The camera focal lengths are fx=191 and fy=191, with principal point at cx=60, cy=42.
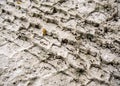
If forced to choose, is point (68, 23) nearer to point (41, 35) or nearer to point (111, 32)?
point (41, 35)

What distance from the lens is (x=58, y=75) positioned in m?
1.49

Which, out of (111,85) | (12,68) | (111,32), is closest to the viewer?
(111,85)

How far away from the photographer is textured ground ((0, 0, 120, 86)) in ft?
4.83

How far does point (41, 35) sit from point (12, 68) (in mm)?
428

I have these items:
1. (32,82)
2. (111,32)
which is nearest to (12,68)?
(32,82)

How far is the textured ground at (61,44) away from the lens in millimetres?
1473

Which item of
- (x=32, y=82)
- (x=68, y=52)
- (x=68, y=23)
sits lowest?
(x=32, y=82)

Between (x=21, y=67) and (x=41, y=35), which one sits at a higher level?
(x=41, y=35)

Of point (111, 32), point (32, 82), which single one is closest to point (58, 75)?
point (32, 82)

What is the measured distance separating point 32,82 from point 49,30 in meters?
A: 0.56

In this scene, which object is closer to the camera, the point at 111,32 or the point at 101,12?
the point at 111,32

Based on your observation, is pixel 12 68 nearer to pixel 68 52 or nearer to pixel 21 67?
pixel 21 67

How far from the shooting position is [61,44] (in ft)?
5.57

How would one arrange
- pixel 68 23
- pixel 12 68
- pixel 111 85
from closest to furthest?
pixel 111 85, pixel 12 68, pixel 68 23
